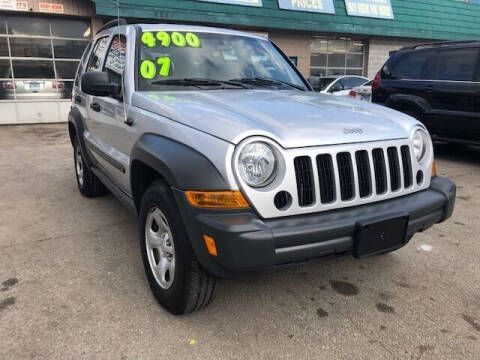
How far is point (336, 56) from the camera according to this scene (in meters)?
17.6

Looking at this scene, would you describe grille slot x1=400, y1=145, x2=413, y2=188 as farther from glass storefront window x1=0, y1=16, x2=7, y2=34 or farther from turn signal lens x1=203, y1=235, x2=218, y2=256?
glass storefront window x1=0, y1=16, x2=7, y2=34

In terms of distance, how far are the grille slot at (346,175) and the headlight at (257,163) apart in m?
0.41

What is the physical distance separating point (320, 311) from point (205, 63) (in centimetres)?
208

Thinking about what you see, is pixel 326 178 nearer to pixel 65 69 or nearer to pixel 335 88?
pixel 335 88

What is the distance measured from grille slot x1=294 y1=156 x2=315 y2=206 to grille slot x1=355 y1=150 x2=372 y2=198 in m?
0.35

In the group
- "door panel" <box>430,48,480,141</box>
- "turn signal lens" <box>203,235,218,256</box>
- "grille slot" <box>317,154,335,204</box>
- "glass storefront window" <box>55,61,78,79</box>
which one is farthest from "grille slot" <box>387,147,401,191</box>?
"glass storefront window" <box>55,61,78,79</box>

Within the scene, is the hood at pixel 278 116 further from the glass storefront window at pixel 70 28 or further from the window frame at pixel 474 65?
the glass storefront window at pixel 70 28

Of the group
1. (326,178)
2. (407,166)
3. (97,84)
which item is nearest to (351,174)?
(326,178)

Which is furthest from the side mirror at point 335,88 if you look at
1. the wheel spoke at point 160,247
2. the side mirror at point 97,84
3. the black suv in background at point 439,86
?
the wheel spoke at point 160,247

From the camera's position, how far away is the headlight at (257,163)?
2.19 metres

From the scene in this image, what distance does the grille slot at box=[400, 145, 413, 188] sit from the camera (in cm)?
268

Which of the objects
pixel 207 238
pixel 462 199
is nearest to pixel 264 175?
pixel 207 238

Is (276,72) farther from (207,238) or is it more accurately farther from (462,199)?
(462,199)

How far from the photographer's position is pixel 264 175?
2209mm
